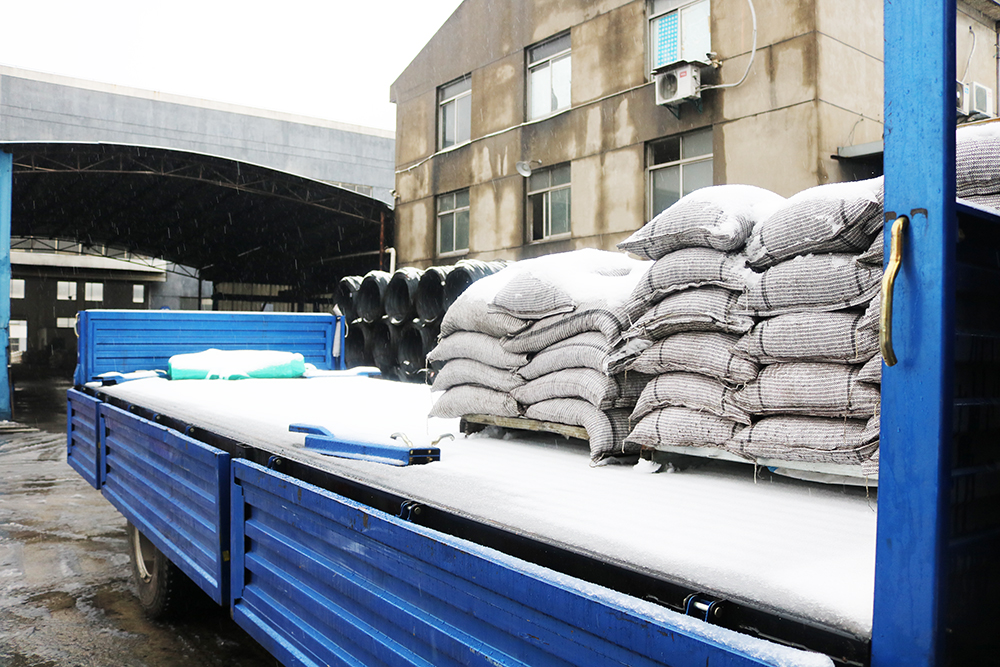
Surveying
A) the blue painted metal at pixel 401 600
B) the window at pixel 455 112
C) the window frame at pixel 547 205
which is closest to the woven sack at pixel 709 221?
the blue painted metal at pixel 401 600

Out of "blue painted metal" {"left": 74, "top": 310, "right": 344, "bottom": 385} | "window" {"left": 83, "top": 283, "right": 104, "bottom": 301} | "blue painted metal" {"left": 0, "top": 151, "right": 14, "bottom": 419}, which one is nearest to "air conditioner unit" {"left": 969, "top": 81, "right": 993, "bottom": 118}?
"blue painted metal" {"left": 74, "top": 310, "right": 344, "bottom": 385}

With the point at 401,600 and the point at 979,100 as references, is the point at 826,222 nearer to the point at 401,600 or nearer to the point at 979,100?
the point at 401,600

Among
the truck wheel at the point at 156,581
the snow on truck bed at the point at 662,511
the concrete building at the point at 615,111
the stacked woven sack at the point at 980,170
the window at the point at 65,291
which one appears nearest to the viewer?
the snow on truck bed at the point at 662,511

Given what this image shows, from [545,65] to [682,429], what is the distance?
13.0m

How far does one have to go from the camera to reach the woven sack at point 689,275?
252 cm

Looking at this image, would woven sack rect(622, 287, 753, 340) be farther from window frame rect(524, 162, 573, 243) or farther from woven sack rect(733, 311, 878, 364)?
window frame rect(524, 162, 573, 243)

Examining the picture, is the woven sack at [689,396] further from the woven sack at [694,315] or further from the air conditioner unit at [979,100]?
the air conditioner unit at [979,100]

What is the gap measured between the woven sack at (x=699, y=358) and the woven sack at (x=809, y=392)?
6 centimetres

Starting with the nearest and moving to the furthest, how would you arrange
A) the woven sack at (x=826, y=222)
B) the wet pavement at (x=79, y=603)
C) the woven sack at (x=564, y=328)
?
the woven sack at (x=826, y=222)
the woven sack at (x=564, y=328)
the wet pavement at (x=79, y=603)

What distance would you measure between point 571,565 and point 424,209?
16457 mm

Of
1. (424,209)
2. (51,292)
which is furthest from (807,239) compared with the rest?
(51,292)

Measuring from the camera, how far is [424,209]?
17609 millimetres

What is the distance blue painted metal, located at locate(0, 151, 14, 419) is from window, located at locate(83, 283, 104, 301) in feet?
67.8

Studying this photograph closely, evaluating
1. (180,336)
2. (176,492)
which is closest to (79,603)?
(176,492)
